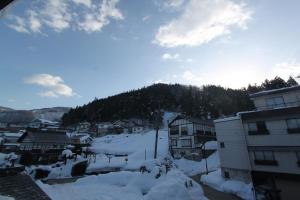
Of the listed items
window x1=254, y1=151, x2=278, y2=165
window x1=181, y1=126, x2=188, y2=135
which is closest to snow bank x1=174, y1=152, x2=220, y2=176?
window x1=181, y1=126, x2=188, y2=135

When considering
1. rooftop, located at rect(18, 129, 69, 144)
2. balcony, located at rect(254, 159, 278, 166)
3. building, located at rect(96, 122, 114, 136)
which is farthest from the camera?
building, located at rect(96, 122, 114, 136)

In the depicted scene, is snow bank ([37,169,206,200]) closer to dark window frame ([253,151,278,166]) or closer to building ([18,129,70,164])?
dark window frame ([253,151,278,166])

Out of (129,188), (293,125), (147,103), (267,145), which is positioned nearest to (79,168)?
(129,188)

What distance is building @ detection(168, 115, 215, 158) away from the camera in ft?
139

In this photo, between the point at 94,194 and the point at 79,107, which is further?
the point at 79,107

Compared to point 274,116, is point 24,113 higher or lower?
higher

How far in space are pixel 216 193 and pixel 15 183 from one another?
18.9 meters

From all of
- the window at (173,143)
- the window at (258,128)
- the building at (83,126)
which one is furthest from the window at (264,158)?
the building at (83,126)

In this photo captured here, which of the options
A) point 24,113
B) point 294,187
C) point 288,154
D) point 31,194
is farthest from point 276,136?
point 24,113

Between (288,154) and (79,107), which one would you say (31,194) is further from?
(79,107)

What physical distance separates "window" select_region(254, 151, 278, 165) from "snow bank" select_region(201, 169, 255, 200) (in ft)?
9.16

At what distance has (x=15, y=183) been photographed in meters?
8.48

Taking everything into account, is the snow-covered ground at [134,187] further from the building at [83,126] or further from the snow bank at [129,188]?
the building at [83,126]

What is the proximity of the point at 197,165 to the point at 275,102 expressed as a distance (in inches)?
722
